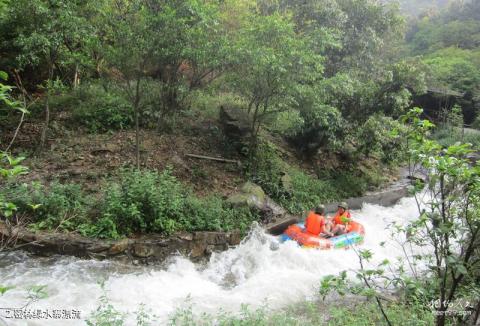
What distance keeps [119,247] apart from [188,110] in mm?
7344

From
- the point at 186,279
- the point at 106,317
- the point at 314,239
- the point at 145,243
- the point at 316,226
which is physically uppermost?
the point at 106,317

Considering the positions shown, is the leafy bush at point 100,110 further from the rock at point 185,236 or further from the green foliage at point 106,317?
the green foliage at point 106,317

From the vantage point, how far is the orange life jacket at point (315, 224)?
30.7 feet

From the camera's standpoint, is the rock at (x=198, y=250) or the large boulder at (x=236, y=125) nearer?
the rock at (x=198, y=250)

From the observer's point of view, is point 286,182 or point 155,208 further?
point 286,182

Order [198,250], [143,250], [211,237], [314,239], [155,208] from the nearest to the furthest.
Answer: [143,250]
[155,208]
[198,250]
[211,237]
[314,239]

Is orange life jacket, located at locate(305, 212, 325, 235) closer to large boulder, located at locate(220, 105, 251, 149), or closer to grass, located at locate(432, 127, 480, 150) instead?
large boulder, located at locate(220, 105, 251, 149)

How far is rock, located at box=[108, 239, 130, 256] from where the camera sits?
23.7 feet

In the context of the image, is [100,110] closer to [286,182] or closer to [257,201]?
[257,201]

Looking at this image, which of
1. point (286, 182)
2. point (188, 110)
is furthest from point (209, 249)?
point (188, 110)

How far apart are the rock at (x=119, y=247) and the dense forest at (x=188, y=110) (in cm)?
23

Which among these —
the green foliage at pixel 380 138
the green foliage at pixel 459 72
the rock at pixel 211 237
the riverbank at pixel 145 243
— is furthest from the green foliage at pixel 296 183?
the green foliage at pixel 459 72

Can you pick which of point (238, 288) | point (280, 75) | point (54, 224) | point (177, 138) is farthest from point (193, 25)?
point (238, 288)

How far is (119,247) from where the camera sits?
23.9ft
